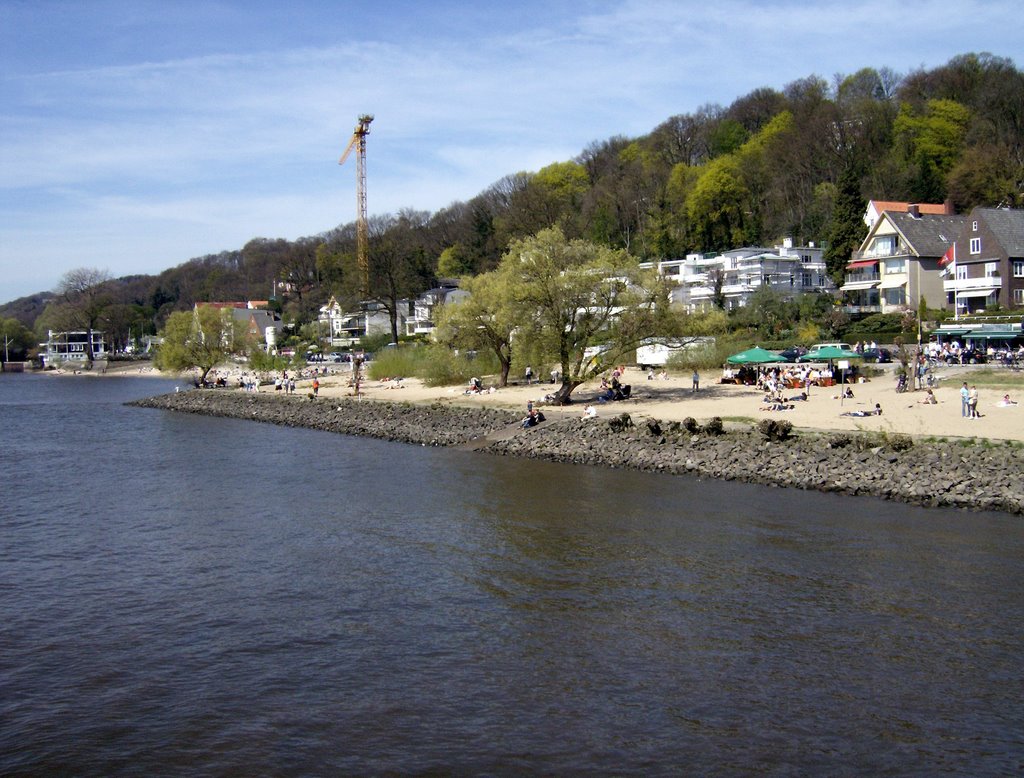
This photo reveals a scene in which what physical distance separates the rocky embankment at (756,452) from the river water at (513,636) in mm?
1262

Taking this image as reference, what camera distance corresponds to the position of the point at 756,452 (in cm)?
2900

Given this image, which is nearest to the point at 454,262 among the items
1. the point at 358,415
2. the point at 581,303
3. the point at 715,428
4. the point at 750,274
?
the point at 750,274

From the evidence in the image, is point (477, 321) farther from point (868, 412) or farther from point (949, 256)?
point (949, 256)

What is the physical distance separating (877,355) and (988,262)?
15320mm

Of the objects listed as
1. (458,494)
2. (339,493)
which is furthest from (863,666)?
(339,493)

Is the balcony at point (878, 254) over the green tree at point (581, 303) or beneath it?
over

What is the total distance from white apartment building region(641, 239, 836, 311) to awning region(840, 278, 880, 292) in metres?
3.72

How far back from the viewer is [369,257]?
95.2 metres

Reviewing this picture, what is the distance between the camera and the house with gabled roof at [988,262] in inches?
2313

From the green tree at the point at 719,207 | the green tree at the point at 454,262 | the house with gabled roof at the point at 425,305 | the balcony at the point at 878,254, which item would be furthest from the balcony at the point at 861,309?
the green tree at the point at 454,262

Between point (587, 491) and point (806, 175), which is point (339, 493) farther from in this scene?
point (806, 175)

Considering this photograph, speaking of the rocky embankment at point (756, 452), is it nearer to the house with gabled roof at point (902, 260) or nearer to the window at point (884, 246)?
the house with gabled roof at point (902, 260)

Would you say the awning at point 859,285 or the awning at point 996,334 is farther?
the awning at point 859,285

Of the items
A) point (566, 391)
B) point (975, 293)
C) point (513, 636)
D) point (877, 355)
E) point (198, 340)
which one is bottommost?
point (513, 636)
